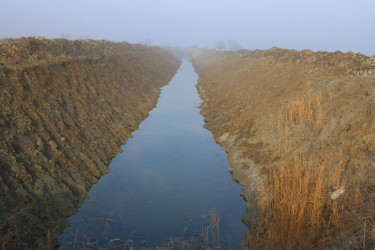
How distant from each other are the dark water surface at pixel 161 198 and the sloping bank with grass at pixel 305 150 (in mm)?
709

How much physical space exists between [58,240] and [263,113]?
34.8 feet

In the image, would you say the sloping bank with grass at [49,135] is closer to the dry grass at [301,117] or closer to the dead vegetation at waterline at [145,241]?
the dead vegetation at waterline at [145,241]

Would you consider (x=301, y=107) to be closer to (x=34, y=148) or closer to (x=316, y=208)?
(x=316, y=208)

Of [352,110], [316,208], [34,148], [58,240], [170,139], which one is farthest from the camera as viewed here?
[170,139]

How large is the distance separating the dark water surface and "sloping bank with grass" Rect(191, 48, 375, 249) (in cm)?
71

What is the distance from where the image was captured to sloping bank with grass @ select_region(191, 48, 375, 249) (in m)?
5.93

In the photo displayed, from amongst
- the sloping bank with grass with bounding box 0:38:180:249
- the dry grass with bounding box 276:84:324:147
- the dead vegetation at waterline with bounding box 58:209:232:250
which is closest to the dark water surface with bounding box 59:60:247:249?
the dead vegetation at waterline with bounding box 58:209:232:250

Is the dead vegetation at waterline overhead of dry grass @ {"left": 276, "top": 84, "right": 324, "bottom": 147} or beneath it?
beneath

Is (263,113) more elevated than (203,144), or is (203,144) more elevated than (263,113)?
(263,113)

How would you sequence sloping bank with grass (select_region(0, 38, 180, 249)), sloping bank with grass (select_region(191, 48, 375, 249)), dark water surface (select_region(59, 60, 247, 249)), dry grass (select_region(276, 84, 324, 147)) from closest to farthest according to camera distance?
1. sloping bank with grass (select_region(191, 48, 375, 249))
2. sloping bank with grass (select_region(0, 38, 180, 249))
3. dark water surface (select_region(59, 60, 247, 249))
4. dry grass (select_region(276, 84, 324, 147))

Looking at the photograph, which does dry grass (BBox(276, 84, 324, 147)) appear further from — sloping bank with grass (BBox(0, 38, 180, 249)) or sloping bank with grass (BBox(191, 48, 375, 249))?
sloping bank with grass (BBox(0, 38, 180, 249))

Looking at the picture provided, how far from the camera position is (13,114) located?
31.4 feet

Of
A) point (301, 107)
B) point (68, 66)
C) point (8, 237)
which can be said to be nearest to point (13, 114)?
point (8, 237)

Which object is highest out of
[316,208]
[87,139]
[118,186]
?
[316,208]
